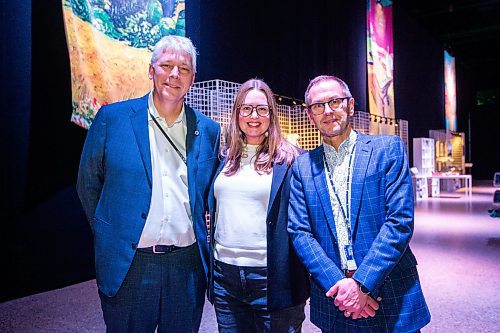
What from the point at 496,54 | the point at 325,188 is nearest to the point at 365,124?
the point at 325,188

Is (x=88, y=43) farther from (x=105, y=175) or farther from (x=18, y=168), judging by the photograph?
(x=105, y=175)

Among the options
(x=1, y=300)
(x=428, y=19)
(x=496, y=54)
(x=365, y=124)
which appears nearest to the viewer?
(x=1, y=300)

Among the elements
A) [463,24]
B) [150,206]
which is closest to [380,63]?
[463,24]

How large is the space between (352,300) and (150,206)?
Result: 855 millimetres

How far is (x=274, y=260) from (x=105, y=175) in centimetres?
78

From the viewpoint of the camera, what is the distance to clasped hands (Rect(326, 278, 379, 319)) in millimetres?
1419

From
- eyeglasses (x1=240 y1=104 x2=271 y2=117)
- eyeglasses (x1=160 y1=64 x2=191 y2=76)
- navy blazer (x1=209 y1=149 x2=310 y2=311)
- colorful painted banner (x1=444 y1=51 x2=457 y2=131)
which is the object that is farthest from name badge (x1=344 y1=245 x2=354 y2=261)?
colorful painted banner (x1=444 y1=51 x2=457 y2=131)

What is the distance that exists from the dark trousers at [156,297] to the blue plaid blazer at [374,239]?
0.49 m

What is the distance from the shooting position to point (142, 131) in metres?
1.64

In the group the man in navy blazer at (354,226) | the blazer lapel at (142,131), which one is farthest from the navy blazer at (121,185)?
the man in navy blazer at (354,226)

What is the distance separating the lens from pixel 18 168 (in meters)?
3.63

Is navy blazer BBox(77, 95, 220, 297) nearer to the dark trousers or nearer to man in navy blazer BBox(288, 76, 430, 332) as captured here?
the dark trousers

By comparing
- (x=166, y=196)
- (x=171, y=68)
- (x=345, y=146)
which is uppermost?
(x=171, y=68)

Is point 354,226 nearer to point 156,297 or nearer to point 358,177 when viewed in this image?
point 358,177
